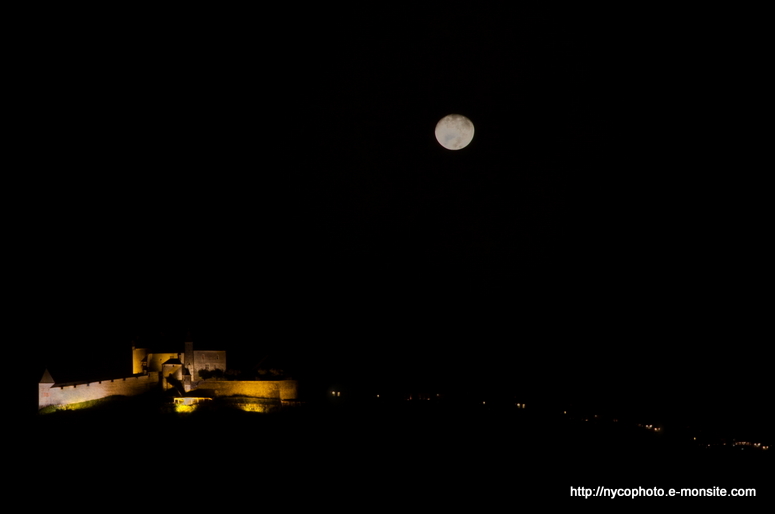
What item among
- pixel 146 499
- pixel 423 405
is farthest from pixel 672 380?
pixel 146 499

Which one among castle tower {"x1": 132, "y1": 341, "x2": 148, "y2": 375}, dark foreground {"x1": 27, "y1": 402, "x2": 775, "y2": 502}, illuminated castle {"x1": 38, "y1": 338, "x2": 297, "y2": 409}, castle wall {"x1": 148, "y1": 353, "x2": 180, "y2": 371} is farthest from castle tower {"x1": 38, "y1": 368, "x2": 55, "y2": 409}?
castle wall {"x1": 148, "y1": 353, "x2": 180, "y2": 371}

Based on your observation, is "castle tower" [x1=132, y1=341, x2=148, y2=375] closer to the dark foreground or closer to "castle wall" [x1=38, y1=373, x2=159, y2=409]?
"castle wall" [x1=38, y1=373, x2=159, y2=409]

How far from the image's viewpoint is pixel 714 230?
219 ft

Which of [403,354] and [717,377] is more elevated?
[403,354]

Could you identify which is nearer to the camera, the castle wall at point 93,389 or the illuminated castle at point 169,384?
the castle wall at point 93,389

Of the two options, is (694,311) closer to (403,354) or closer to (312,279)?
(403,354)

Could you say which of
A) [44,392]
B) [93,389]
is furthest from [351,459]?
[44,392]

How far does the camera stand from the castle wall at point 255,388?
2581 cm

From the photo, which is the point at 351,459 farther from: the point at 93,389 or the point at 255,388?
the point at 93,389

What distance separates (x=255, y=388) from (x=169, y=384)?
15.0 feet

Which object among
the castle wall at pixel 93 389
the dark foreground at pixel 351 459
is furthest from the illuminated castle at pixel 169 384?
the dark foreground at pixel 351 459

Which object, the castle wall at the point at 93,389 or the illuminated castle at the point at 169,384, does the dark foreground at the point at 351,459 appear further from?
the illuminated castle at the point at 169,384

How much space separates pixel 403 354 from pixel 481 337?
43.6 ft

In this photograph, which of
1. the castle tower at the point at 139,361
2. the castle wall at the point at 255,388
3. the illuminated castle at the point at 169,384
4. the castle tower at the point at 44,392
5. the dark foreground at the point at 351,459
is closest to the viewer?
the dark foreground at the point at 351,459
